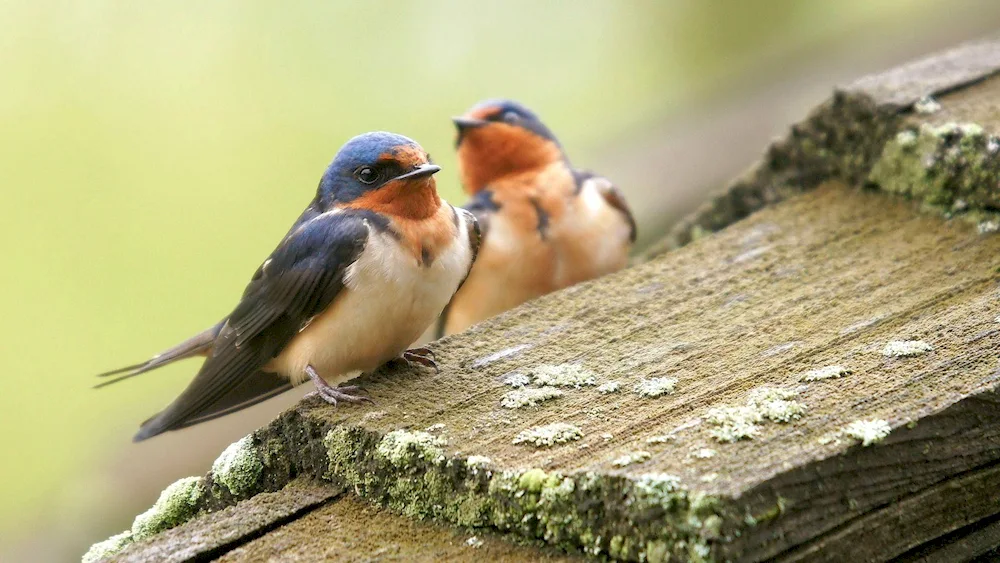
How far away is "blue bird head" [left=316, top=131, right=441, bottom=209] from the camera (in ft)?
8.93

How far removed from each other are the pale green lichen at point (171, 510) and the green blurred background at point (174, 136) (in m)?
4.05

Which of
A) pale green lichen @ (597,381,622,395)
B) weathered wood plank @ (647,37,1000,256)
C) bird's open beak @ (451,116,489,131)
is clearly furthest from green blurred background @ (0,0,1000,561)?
pale green lichen @ (597,381,622,395)

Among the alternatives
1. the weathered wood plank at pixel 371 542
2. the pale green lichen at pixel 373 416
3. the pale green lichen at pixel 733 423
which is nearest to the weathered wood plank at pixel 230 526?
the weathered wood plank at pixel 371 542

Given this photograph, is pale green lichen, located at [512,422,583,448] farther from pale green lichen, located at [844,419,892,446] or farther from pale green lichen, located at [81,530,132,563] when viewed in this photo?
pale green lichen, located at [81,530,132,563]

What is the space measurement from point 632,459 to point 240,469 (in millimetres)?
893

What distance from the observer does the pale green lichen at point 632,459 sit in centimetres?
164

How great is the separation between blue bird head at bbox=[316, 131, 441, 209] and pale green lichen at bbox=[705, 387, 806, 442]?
113 cm

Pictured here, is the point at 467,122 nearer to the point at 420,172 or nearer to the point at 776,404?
the point at 420,172

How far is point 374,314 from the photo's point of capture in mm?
2605

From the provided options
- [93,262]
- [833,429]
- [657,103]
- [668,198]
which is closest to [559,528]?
[833,429]

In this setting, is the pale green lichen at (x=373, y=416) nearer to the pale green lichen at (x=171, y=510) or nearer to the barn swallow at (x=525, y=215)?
the pale green lichen at (x=171, y=510)

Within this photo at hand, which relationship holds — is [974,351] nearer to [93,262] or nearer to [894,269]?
[894,269]

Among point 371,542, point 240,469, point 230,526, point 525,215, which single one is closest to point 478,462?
point 371,542

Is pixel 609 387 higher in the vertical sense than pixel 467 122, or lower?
lower
